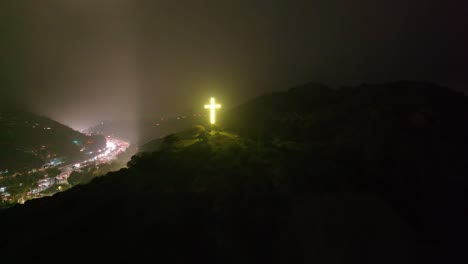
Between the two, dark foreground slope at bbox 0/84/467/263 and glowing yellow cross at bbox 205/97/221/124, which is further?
glowing yellow cross at bbox 205/97/221/124

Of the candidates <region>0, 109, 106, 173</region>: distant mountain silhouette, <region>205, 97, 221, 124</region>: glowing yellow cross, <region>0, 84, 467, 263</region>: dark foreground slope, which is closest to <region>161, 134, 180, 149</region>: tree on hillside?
<region>0, 84, 467, 263</region>: dark foreground slope

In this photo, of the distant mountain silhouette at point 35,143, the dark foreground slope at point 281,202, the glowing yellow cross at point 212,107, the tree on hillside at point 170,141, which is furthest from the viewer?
the distant mountain silhouette at point 35,143

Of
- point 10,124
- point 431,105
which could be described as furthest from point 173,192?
point 10,124

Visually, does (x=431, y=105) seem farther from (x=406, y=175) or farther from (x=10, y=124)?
(x=10, y=124)

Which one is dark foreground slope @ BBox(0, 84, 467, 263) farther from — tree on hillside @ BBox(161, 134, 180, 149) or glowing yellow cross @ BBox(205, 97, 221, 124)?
glowing yellow cross @ BBox(205, 97, 221, 124)

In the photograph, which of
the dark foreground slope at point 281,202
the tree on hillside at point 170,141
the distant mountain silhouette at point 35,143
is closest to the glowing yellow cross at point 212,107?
the tree on hillside at point 170,141

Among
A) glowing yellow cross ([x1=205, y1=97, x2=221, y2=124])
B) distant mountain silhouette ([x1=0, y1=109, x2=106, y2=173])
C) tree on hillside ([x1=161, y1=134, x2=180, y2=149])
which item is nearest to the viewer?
tree on hillside ([x1=161, y1=134, x2=180, y2=149])

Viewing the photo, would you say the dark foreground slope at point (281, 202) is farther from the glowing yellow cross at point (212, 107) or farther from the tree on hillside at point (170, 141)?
the glowing yellow cross at point (212, 107)
